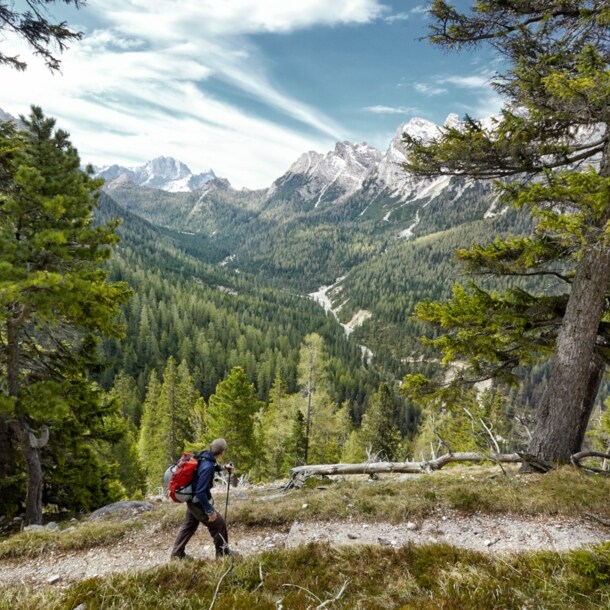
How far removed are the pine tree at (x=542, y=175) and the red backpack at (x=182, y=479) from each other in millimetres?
5582

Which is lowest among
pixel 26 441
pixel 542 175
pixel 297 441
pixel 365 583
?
pixel 297 441

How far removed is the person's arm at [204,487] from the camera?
5883mm

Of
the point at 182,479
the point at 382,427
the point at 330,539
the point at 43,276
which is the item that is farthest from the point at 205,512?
the point at 382,427

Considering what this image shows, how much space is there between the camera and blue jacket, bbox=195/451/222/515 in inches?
232

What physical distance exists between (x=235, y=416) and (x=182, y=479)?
20073mm

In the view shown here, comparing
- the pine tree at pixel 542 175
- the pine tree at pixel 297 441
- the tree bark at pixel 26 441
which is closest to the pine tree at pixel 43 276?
the tree bark at pixel 26 441

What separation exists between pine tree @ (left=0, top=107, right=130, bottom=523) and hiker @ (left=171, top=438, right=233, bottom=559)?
4440 millimetres

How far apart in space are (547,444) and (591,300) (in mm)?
3131

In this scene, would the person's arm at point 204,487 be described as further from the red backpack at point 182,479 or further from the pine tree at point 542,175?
the pine tree at point 542,175

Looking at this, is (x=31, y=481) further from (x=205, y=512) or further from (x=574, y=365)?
(x=574, y=365)

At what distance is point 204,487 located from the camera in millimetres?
5938

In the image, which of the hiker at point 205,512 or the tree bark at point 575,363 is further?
the tree bark at point 575,363

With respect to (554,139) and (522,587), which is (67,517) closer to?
(522,587)

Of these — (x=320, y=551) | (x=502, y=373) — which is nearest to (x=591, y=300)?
(x=502, y=373)
